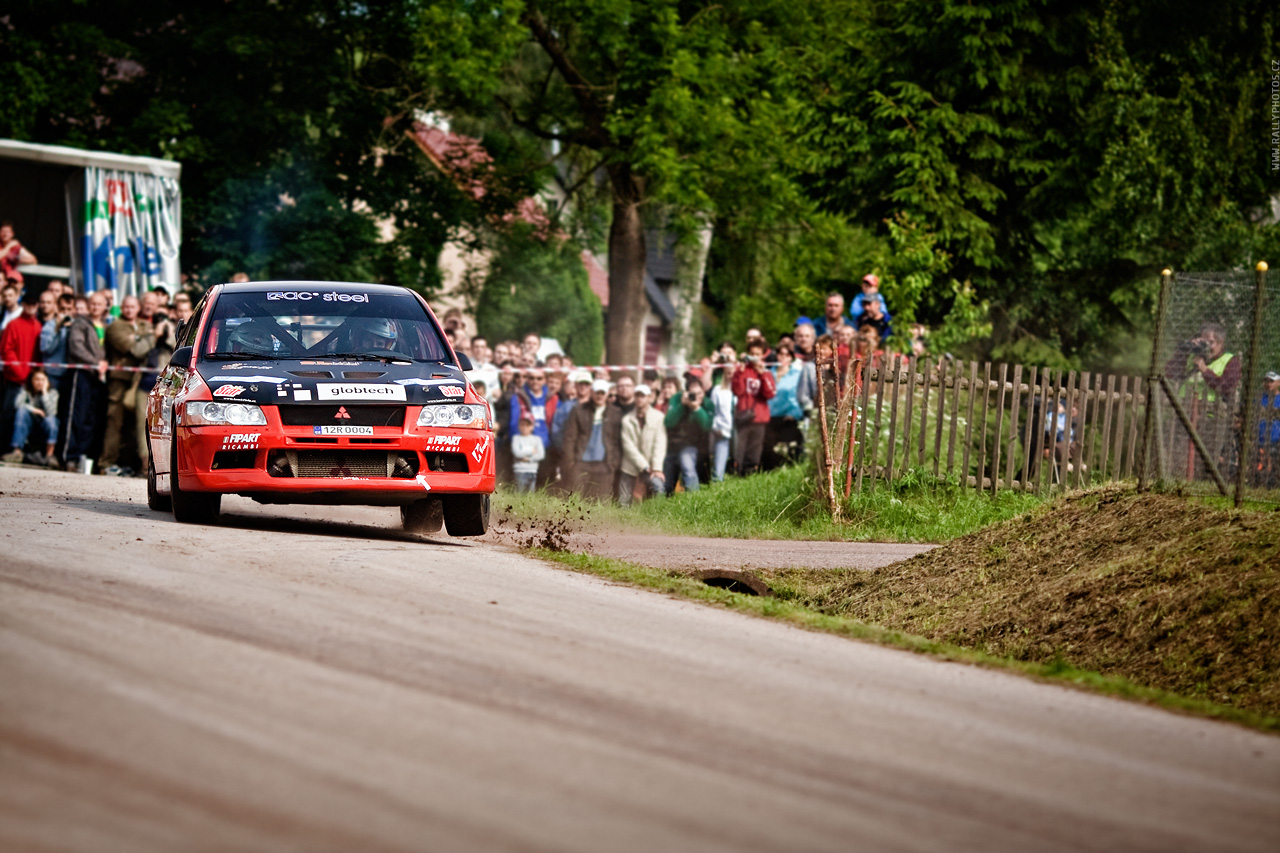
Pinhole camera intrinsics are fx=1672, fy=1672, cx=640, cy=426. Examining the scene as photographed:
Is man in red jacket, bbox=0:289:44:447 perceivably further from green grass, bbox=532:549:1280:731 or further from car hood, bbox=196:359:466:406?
green grass, bbox=532:549:1280:731

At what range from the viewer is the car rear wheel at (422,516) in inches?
545

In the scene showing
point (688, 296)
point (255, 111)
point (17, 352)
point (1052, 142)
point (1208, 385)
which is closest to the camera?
point (1208, 385)

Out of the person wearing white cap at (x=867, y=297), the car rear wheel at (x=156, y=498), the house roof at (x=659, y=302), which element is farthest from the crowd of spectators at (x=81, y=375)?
the house roof at (x=659, y=302)

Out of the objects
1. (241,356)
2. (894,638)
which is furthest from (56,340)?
(894,638)

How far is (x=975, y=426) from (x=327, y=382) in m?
8.96

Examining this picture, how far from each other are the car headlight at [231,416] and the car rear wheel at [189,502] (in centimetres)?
42

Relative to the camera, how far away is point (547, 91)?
3672 centimetres

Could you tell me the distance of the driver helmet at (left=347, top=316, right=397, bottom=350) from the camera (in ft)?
42.7

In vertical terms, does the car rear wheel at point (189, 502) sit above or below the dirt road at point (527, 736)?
above

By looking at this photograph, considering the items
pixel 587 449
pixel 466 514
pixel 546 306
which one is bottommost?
pixel 466 514

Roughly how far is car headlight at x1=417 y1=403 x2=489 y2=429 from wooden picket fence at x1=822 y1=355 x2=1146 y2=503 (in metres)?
6.21

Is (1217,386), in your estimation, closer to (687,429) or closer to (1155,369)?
(1155,369)

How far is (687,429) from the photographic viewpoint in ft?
68.4

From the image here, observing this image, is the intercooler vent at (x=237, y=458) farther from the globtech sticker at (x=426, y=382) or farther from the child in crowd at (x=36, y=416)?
the child in crowd at (x=36, y=416)
